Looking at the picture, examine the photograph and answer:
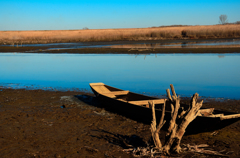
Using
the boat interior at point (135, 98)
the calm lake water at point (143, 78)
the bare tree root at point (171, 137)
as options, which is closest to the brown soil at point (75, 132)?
the bare tree root at point (171, 137)

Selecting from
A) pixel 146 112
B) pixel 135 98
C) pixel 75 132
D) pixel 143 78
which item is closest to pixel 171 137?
pixel 146 112

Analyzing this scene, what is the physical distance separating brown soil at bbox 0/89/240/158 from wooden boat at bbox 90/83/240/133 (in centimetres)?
24

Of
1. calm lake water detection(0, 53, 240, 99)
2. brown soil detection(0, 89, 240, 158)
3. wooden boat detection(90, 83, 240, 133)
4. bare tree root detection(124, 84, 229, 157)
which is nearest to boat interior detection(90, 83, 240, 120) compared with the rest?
wooden boat detection(90, 83, 240, 133)

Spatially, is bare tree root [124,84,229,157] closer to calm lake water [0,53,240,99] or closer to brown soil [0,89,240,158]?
brown soil [0,89,240,158]

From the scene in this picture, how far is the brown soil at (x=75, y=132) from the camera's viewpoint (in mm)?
5391

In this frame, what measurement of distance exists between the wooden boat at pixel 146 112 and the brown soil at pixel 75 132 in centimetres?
24

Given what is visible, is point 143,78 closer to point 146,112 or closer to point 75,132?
point 146,112

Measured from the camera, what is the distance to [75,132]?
21.1 ft

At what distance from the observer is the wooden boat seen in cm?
544

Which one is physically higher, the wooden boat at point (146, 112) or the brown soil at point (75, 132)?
the wooden boat at point (146, 112)

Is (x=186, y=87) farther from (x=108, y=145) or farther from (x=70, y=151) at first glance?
(x=70, y=151)

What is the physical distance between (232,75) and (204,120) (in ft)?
29.1

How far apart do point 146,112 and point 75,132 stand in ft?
6.37

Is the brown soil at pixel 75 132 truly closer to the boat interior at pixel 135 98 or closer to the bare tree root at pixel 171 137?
the bare tree root at pixel 171 137
